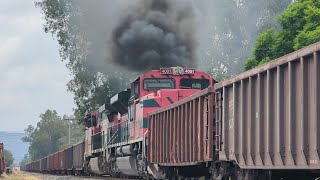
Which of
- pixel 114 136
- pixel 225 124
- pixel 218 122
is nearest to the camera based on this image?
pixel 225 124

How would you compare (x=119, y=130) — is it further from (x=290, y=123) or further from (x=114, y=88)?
(x=114, y=88)

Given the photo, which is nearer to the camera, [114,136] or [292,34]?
[114,136]

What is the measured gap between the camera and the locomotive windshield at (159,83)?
2472 centimetres

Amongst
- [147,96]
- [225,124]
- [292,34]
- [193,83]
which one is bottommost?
[225,124]

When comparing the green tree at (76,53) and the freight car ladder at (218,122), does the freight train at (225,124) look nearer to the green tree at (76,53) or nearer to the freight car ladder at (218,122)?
the freight car ladder at (218,122)

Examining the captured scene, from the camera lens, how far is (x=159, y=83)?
81.5ft

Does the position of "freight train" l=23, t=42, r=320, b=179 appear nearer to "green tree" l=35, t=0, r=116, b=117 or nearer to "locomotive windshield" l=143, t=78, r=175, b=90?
"locomotive windshield" l=143, t=78, r=175, b=90

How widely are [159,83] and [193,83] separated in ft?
4.06

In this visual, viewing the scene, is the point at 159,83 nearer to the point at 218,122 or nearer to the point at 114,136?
the point at 114,136

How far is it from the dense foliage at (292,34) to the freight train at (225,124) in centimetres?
1232

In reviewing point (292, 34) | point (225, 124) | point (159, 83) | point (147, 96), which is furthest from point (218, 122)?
point (292, 34)

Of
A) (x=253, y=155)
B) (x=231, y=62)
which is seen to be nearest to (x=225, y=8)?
(x=231, y=62)

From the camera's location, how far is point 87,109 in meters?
60.8

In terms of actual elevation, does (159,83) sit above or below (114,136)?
above
